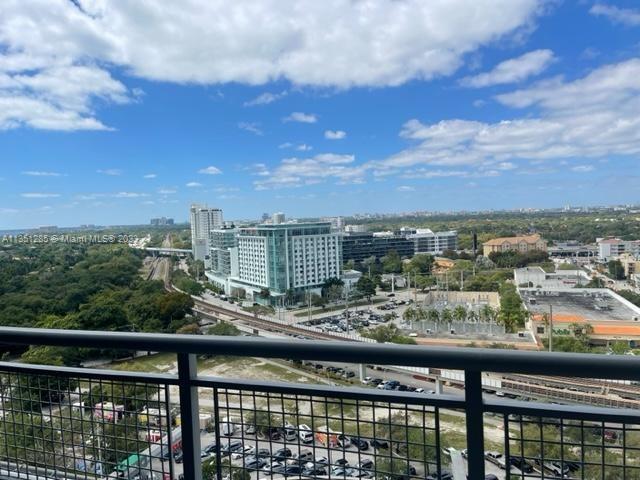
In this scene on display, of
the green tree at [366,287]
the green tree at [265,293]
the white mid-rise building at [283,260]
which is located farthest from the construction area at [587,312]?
the green tree at [265,293]

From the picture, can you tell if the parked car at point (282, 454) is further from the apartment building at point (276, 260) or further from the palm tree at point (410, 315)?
the apartment building at point (276, 260)

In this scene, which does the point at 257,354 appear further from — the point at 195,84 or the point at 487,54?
the point at 487,54

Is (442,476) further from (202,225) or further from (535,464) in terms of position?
(202,225)

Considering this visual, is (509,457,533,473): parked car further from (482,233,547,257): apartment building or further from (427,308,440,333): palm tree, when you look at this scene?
(482,233,547,257): apartment building

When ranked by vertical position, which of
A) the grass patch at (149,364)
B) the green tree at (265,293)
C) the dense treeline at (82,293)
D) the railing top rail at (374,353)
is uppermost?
the railing top rail at (374,353)

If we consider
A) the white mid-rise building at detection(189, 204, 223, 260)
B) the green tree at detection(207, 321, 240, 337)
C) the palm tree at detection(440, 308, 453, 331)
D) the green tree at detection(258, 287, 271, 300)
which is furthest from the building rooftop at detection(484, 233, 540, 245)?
the green tree at detection(207, 321, 240, 337)

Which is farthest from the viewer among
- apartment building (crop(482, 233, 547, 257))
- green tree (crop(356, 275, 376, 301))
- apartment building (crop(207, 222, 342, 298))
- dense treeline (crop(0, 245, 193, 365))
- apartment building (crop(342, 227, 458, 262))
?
apartment building (crop(342, 227, 458, 262))
